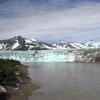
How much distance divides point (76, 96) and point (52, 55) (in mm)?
49218

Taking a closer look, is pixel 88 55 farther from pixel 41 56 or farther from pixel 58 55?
pixel 41 56

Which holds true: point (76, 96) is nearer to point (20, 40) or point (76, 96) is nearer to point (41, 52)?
point (41, 52)

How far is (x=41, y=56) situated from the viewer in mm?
68062

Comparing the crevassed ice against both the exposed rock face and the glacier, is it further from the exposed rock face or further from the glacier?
the exposed rock face

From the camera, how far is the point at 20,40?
5443 inches

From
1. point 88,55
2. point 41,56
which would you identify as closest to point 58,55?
point 41,56

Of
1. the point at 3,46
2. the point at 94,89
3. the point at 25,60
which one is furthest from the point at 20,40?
the point at 94,89

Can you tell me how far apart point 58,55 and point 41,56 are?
4770mm

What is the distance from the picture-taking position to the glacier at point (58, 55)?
62.9 metres

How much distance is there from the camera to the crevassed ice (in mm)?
64062

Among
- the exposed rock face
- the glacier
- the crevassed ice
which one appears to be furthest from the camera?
the crevassed ice

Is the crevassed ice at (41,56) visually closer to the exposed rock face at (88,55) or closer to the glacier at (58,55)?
A: the glacier at (58,55)

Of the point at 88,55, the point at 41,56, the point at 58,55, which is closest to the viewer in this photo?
the point at 88,55

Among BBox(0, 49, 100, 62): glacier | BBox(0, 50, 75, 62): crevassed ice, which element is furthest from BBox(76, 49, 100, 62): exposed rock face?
BBox(0, 50, 75, 62): crevassed ice
